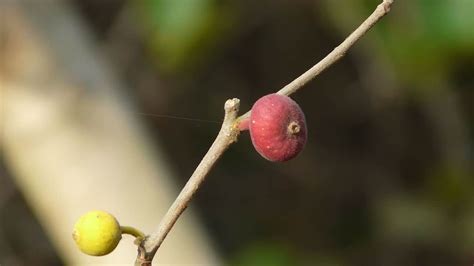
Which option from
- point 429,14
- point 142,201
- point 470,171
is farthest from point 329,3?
point 470,171

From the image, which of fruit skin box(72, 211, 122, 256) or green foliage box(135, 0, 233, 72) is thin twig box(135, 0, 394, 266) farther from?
green foliage box(135, 0, 233, 72)

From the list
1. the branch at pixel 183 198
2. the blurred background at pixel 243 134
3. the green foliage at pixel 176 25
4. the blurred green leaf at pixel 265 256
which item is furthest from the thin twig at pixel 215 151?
the blurred green leaf at pixel 265 256

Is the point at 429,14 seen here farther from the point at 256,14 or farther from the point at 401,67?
the point at 256,14

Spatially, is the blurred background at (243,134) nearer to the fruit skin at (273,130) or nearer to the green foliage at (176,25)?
the green foliage at (176,25)

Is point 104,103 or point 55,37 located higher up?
point 55,37

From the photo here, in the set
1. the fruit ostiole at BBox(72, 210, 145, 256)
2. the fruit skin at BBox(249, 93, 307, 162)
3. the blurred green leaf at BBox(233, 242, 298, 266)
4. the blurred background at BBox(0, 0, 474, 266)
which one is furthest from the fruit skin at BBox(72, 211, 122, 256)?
the blurred green leaf at BBox(233, 242, 298, 266)

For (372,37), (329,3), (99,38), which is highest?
(99,38)
